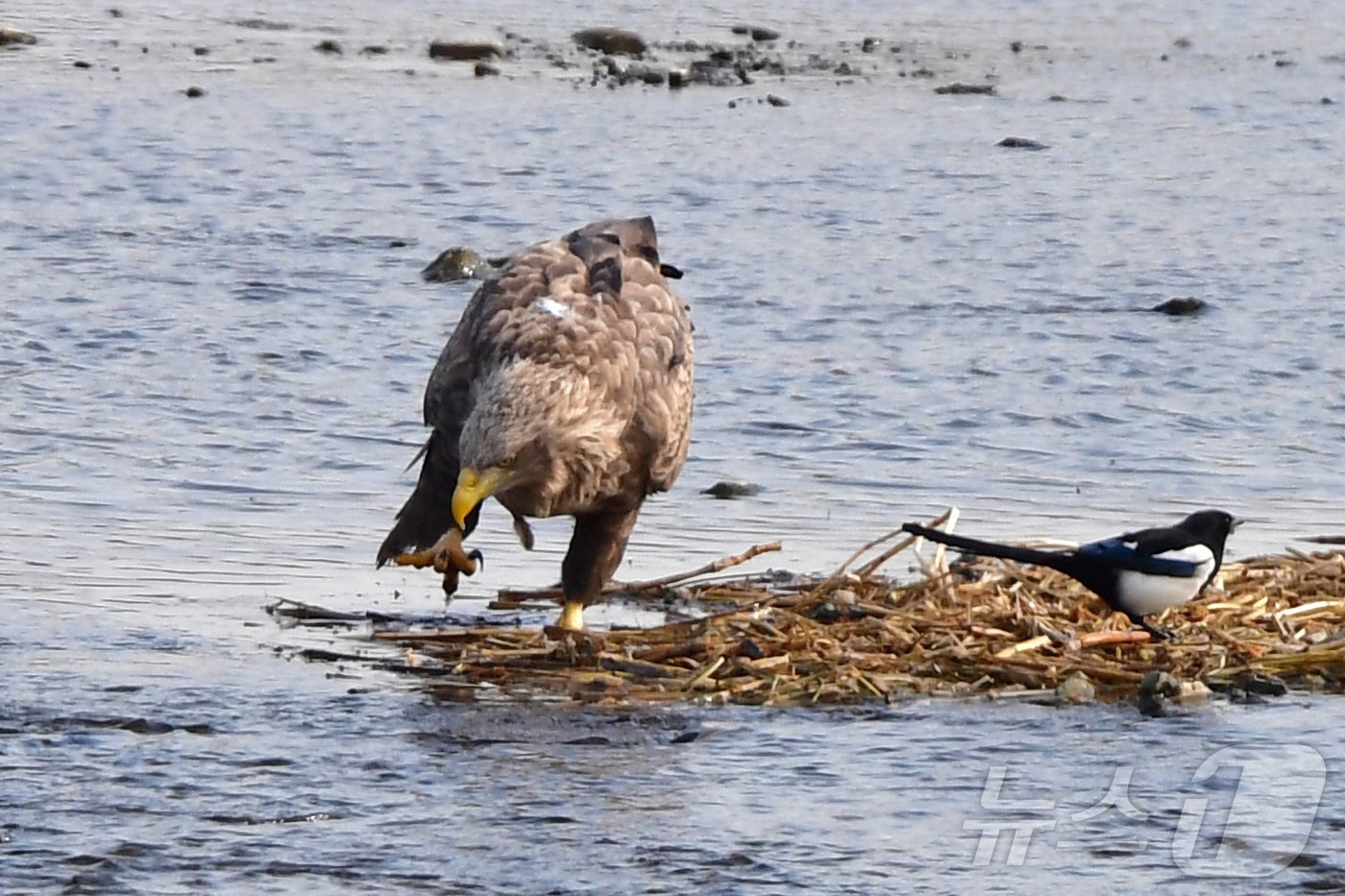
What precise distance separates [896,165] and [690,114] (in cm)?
255

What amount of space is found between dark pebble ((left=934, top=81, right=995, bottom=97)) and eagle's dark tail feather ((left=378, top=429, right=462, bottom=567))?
13913 mm

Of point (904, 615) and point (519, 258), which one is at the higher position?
point (519, 258)

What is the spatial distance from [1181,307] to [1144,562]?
5631mm

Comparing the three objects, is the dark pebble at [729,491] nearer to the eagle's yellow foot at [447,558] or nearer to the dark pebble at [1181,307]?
the eagle's yellow foot at [447,558]

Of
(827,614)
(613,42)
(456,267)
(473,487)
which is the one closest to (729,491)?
(827,614)

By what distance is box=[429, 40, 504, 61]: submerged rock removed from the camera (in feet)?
70.8

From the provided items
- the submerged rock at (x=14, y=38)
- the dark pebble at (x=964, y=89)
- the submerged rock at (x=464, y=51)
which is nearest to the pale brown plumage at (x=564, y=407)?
the dark pebble at (x=964, y=89)

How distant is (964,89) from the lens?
20344mm

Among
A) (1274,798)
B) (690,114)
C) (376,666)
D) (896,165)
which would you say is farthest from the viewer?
(690,114)

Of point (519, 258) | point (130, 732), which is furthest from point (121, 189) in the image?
point (130, 732)

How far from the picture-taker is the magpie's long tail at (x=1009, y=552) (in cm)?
629

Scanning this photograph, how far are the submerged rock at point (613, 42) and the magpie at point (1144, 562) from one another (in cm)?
1605

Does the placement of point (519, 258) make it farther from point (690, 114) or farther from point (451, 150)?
point (690, 114)

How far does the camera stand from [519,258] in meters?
6.86
